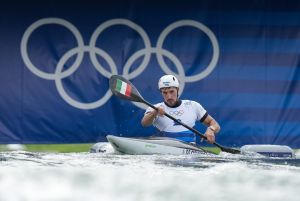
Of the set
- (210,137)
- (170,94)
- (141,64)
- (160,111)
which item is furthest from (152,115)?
(141,64)

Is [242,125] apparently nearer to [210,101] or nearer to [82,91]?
[210,101]

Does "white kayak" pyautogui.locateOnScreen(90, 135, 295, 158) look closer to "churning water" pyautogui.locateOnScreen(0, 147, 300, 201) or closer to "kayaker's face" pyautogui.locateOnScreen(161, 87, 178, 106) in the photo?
"kayaker's face" pyautogui.locateOnScreen(161, 87, 178, 106)

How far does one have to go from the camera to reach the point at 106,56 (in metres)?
10.4

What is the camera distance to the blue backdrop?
10281mm

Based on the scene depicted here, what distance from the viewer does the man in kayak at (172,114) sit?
786 centimetres

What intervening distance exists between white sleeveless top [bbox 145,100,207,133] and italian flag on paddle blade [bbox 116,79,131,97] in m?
0.38

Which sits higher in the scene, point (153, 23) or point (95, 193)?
point (153, 23)

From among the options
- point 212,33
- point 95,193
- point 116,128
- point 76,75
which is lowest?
point 95,193

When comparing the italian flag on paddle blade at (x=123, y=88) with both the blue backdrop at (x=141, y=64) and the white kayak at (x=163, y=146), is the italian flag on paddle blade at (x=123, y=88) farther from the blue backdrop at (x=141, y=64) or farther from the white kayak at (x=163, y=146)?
the blue backdrop at (x=141, y=64)

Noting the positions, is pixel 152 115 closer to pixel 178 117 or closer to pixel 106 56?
pixel 178 117

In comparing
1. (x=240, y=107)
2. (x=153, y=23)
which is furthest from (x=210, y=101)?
(x=153, y=23)

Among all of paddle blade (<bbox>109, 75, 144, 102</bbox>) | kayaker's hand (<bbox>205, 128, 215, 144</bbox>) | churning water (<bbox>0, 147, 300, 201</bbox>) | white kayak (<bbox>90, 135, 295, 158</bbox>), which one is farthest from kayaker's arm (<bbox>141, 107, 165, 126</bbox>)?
churning water (<bbox>0, 147, 300, 201</bbox>)

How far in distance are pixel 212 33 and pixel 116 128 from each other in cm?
174

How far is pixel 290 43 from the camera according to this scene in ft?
35.0
